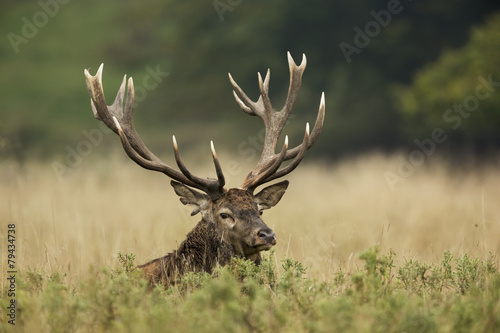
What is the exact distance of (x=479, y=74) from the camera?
18328mm

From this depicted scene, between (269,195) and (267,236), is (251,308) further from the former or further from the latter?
(269,195)

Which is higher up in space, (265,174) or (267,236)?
(265,174)

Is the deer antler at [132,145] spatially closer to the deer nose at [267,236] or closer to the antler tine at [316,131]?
the deer nose at [267,236]

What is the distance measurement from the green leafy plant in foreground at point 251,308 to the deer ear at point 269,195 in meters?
0.83

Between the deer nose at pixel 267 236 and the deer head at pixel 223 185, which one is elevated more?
the deer head at pixel 223 185

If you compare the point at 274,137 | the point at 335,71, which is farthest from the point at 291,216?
the point at 335,71

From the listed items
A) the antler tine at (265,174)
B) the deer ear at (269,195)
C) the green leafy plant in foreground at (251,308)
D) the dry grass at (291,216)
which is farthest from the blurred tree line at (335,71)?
the green leafy plant in foreground at (251,308)

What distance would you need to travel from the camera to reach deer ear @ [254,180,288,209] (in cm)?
543

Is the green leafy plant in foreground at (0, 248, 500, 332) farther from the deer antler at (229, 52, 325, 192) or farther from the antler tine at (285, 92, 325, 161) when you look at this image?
the antler tine at (285, 92, 325, 161)

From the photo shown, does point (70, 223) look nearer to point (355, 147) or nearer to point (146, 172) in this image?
point (146, 172)

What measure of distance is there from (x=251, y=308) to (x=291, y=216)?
239 inches

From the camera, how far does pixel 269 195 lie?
5.48 m

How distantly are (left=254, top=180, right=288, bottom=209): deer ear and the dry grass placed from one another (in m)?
0.72

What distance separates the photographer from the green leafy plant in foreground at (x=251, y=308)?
339cm
